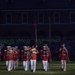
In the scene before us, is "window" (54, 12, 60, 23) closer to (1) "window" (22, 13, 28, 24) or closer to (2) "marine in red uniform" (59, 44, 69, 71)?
(1) "window" (22, 13, 28, 24)

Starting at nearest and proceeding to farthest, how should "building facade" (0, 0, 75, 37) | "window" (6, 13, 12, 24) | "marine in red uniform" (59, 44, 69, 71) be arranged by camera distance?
"marine in red uniform" (59, 44, 69, 71) < "building facade" (0, 0, 75, 37) < "window" (6, 13, 12, 24)

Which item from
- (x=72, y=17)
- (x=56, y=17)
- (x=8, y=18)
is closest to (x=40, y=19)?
(x=56, y=17)

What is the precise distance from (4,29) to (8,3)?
656cm

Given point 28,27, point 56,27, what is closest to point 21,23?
point 28,27

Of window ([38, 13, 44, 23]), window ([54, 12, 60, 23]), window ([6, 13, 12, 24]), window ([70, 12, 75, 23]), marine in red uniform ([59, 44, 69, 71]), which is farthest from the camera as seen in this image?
window ([6, 13, 12, 24])

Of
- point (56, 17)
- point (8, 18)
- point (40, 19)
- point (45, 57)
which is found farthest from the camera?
point (8, 18)

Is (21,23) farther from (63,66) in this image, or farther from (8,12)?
(63,66)

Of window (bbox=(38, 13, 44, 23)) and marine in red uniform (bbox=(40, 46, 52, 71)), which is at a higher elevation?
window (bbox=(38, 13, 44, 23))

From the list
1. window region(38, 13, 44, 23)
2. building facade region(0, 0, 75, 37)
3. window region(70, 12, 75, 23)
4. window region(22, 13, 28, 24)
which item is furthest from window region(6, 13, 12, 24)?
window region(70, 12, 75, 23)

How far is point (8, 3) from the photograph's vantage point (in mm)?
85250

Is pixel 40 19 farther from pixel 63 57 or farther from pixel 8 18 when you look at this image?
pixel 63 57

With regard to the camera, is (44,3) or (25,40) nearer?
(25,40)

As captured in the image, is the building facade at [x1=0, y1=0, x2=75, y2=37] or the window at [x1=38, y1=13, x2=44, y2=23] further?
the window at [x1=38, y1=13, x2=44, y2=23]

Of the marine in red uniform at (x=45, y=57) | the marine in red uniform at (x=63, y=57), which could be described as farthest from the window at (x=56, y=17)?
the marine in red uniform at (x=45, y=57)
